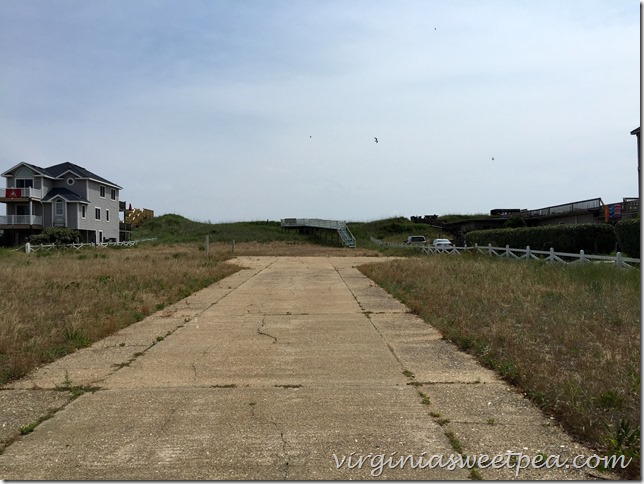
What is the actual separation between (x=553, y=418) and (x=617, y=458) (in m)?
0.98

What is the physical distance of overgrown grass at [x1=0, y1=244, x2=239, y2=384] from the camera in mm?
8305

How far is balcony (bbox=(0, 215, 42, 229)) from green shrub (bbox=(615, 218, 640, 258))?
48742 mm

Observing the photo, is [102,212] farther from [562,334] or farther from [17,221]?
[562,334]

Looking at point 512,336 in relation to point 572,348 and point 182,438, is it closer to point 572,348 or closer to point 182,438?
point 572,348

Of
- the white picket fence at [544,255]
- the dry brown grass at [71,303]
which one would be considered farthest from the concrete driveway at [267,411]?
the white picket fence at [544,255]

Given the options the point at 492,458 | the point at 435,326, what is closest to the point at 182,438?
the point at 492,458

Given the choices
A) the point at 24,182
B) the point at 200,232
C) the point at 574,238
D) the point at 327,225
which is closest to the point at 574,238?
the point at 574,238

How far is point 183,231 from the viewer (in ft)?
266

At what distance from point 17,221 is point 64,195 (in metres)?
4.79

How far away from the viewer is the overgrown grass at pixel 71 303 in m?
8.30

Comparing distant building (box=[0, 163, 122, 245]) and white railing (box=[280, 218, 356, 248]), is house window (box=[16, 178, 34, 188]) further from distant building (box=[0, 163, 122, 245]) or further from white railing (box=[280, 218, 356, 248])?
white railing (box=[280, 218, 356, 248])

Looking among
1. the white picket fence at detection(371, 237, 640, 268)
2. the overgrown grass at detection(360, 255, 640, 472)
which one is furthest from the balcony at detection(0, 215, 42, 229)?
the overgrown grass at detection(360, 255, 640, 472)

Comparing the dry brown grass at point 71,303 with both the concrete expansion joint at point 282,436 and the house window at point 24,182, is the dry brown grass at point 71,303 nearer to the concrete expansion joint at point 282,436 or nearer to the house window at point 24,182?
the concrete expansion joint at point 282,436

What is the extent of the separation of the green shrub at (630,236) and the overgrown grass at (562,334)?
13.8 feet
